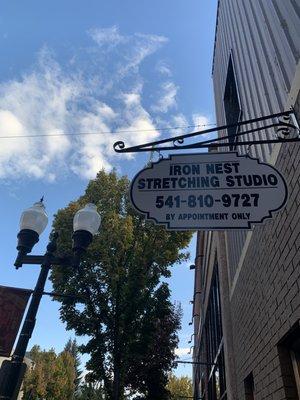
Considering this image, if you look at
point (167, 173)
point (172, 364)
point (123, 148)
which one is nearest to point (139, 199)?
point (167, 173)

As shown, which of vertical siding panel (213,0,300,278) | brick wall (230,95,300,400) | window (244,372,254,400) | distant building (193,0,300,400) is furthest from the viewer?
window (244,372,254,400)

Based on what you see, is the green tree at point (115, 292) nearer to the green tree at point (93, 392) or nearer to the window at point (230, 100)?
the green tree at point (93, 392)

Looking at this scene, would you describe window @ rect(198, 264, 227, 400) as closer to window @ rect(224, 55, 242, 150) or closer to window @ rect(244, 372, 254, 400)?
window @ rect(244, 372, 254, 400)

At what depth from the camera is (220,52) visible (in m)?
8.60

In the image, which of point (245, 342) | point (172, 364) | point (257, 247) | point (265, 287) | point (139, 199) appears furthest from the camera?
point (172, 364)

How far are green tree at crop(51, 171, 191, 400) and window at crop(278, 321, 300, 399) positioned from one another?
10704 millimetres

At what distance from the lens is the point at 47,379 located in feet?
132

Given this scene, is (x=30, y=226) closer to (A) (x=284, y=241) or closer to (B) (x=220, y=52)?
(A) (x=284, y=241)

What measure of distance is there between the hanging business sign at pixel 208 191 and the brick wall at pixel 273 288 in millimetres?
405

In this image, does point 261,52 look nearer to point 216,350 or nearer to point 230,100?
point 230,100

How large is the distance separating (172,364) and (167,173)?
47.6 ft

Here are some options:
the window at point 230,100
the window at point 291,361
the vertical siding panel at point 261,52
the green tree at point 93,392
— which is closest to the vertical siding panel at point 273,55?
the vertical siding panel at point 261,52

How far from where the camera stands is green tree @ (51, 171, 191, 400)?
13609mm

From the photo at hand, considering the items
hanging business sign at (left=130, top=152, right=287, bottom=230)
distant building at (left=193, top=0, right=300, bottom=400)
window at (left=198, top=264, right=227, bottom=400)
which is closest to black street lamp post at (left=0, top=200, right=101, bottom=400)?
hanging business sign at (left=130, top=152, right=287, bottom=230)
